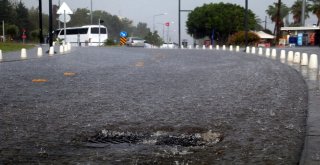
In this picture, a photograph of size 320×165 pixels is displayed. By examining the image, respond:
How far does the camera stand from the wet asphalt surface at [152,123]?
14.9ft

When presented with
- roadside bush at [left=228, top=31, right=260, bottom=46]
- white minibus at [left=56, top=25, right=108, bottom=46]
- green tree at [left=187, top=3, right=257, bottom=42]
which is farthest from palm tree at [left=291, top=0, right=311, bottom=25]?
white minibus at [left=56, top=25, right=108, bottom=46]

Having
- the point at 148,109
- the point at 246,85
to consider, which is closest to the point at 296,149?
the point at 148,109

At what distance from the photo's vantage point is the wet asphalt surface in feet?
14.9

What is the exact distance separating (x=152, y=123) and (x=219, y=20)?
8439 cm

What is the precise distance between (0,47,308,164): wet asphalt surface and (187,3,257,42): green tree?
80137mm

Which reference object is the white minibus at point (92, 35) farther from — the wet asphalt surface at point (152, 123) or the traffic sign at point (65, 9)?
the wet asphalt surface at point (152, 123)

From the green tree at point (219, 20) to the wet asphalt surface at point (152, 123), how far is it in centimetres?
8014

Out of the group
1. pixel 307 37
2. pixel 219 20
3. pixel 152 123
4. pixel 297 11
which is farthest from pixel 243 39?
pixel 152 123

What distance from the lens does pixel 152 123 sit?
20.2ft

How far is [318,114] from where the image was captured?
6.66 m

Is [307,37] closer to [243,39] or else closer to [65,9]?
[243,39]

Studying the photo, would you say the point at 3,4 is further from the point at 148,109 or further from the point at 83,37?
the point at 148,109

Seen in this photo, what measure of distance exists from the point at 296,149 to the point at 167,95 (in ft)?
14.8

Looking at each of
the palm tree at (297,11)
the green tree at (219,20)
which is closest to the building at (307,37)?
the green tree at (219,20)
